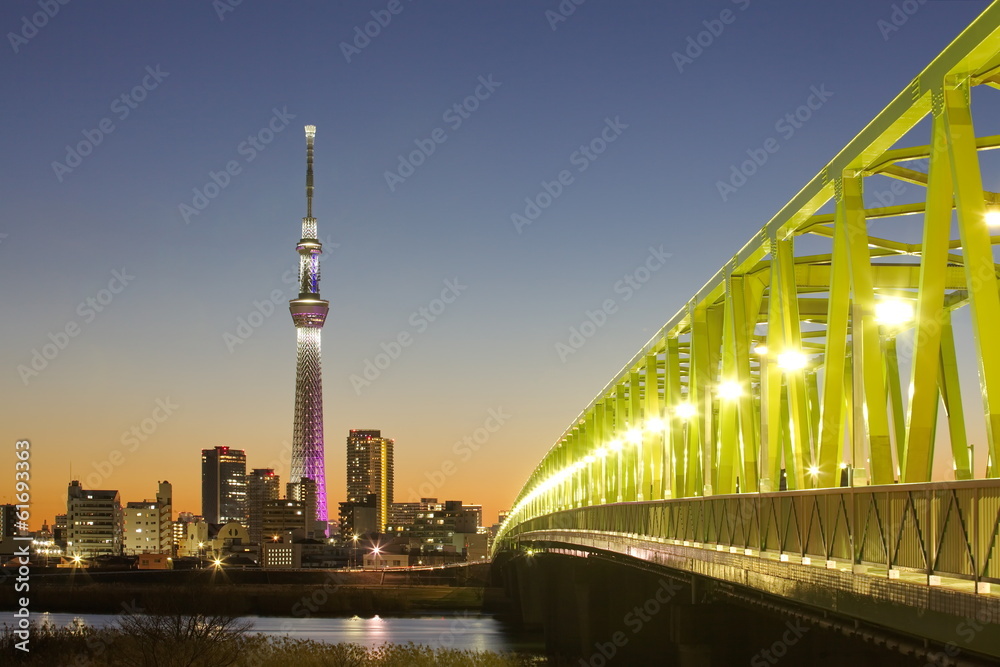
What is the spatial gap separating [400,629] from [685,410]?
7366 cm

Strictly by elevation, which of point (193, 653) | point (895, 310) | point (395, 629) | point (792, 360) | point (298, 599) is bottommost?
point (298, 599)

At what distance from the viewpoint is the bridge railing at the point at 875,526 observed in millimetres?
15133

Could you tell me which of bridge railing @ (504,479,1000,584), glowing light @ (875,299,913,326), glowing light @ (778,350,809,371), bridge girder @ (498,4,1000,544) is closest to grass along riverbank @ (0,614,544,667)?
bridge girder @ (498,4,1000,544)

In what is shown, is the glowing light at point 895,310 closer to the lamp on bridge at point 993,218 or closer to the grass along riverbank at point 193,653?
the lamp on bridge at point 993,218

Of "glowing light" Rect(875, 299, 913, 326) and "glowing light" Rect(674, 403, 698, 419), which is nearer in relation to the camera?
"glowing light" Rect(875, 299, 913, 326)

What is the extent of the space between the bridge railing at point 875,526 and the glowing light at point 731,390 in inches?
127

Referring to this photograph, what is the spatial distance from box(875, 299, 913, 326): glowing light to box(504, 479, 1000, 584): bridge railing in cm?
693

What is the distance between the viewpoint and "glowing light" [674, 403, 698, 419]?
40.3m

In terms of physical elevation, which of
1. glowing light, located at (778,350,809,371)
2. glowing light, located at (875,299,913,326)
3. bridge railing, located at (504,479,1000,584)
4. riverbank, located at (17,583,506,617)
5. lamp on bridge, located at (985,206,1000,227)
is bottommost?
riverbank, located at (17,583,506,617)

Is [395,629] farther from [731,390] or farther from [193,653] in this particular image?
[731,390]

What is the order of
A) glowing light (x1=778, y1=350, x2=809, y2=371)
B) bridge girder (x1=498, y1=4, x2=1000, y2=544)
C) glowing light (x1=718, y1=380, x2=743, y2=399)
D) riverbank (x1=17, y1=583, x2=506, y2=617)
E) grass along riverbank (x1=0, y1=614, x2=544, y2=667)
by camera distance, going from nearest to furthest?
1. bridge girder (x1=498, y1=4, x2=1000, y2=544)
2. glowing light (x1=778, y1=350, x2=809, y2=371)
3. glowing light (x1=718, y1=380, x2=743, y2=399)
4. grass along riverbank (x1=0, y1=614, x2=544, y2=667)
5. riverbank (x1=17, y1=583, x2=506, y2=617)

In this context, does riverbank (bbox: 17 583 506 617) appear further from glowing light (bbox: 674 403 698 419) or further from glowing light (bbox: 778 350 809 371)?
glowing light (bbox: 778 350 809 371)

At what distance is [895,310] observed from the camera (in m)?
31.7

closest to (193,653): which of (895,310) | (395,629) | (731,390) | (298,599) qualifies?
(731,390)
